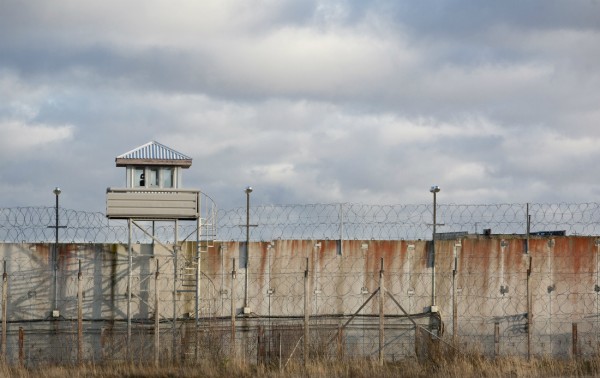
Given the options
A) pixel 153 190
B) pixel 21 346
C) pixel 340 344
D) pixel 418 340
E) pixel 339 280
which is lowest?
pixel 21 346

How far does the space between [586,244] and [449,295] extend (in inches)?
163

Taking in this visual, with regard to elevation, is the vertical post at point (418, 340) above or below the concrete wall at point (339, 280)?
below

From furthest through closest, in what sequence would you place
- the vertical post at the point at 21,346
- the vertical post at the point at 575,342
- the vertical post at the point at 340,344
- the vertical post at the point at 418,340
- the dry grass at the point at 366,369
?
the vertical post at the point at 21,346 < the vertical post at the point at 418,340 < the vertical post at the point at 575,342 < the vertical post at the point at 340,344 < the dry grass at the point at 366,369

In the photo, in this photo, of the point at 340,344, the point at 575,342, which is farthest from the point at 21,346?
the point at 575,342

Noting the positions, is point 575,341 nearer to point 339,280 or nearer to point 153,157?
point 339,280

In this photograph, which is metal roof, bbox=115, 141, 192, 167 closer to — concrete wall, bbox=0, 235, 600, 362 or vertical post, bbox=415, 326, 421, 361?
concrete wall, bbox=0, 235, 600, 362

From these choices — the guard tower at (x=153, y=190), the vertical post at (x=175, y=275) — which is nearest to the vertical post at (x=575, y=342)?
the vertical post at (x=175, y=275)

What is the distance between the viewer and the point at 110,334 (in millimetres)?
29531

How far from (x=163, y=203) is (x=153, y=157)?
1502 mm

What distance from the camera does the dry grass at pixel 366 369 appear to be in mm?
21844

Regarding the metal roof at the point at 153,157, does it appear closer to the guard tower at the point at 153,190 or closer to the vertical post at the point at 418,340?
the guard tower at the point at 153,190

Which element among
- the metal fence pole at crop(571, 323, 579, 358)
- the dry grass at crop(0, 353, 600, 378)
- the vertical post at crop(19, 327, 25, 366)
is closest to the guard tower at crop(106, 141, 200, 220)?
the vertical post at crop(19, 327, 25, 366)

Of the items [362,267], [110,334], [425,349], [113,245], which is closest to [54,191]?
[113,245]

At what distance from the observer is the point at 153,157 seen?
2973 centimetres
